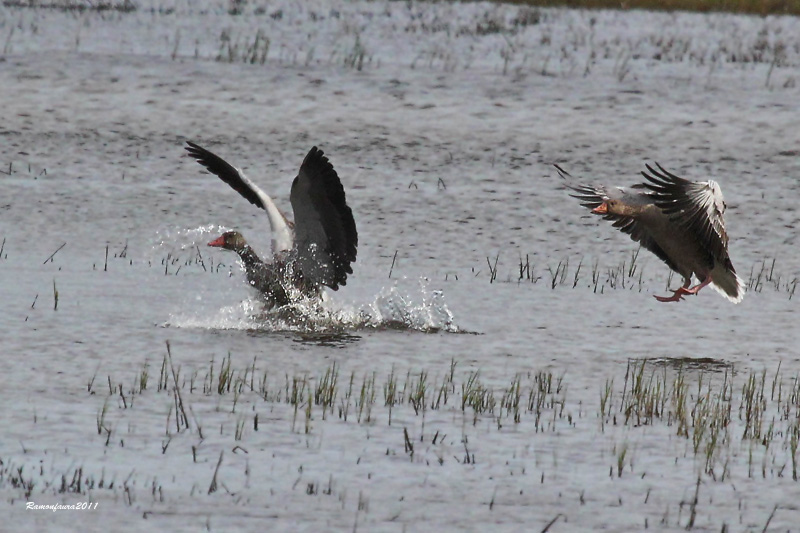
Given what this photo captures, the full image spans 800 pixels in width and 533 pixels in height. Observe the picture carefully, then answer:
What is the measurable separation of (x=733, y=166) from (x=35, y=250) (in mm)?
8310

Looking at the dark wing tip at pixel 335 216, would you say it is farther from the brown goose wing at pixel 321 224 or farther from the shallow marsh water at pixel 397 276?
the shallow marsh water at pixel 397 276

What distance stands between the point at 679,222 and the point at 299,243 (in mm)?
2621

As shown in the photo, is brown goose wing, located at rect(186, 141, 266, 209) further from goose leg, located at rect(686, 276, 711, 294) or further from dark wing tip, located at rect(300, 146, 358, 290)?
goose leg, located at rect(686, 276, 711, 294)

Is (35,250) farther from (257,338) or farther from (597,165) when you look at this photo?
(597,165)

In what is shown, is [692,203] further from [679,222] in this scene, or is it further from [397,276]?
[397,276]

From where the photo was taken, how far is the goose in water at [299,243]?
30.6 feet

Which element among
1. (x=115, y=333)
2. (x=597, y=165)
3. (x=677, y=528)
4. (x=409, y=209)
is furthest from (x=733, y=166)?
(x=677, y=528)

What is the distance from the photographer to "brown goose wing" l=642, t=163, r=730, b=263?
30.9ft

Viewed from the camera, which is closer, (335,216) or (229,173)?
(335,216)

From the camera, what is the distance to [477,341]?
8883 mm

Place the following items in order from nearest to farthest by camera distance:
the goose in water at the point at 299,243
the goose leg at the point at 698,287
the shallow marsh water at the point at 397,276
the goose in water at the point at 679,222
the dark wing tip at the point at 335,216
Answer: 1. the shallow marsh water at the point at 397,276
2. the dark wing tip at the point at 335,216
3. the goose in water at the point at 299,243
4. the goose in water at the point at 679,222
5. the goose leg at the point at 698,287

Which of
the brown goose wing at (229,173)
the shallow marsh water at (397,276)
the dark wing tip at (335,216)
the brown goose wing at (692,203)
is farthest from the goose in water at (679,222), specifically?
the brown goose wing at (229,173)

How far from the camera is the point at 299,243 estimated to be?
9.67 metres

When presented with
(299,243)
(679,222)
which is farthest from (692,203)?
(299,243)
